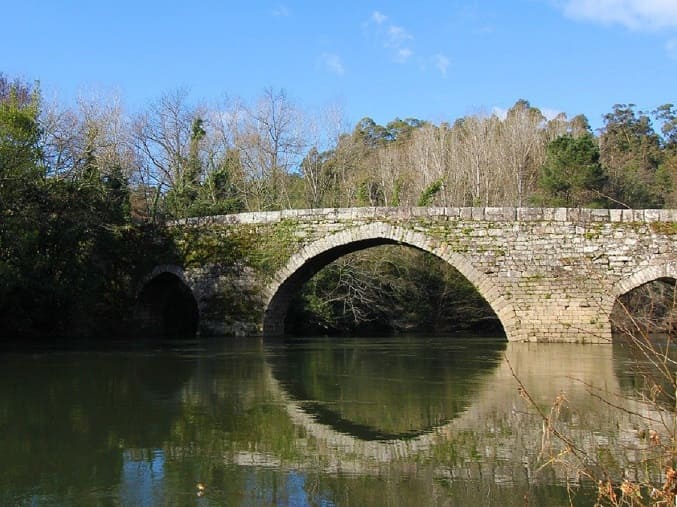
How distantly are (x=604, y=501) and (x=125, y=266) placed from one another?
1641 centimetres

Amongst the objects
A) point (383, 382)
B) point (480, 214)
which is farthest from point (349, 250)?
point (383, 382)

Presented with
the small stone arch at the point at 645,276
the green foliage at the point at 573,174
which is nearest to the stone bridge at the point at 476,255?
the small stone arch at the point at 645,276

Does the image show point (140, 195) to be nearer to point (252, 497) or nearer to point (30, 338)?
point (30, 338)

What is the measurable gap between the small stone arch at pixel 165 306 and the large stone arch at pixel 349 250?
7.60ft

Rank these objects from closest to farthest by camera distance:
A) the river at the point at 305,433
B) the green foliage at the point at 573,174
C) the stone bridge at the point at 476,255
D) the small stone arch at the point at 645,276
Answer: the river at the point at 305,433 → the small stone arch at the point at 645,276 → the stone bridge at the point at 476,255 → the green foliage at the point at 573,174

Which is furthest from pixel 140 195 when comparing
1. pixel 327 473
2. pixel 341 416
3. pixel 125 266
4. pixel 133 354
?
pixel 327 473

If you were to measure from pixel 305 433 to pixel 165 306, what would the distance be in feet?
49.7

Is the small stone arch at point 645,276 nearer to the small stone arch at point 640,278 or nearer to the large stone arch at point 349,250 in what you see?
the small stone arch at point 640,278

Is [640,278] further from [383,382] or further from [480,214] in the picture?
[383,382]

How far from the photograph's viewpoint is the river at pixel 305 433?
427 centimetres

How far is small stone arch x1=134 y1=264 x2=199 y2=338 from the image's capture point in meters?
18.8

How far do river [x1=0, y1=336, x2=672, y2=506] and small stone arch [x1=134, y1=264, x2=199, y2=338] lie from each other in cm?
745

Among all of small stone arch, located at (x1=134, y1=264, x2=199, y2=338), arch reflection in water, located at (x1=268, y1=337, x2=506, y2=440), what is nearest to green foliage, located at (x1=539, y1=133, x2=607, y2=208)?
arch reflection in water, located at (x1=268, y1=337, x2=506, y2=440)

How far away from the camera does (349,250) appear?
17156mm
